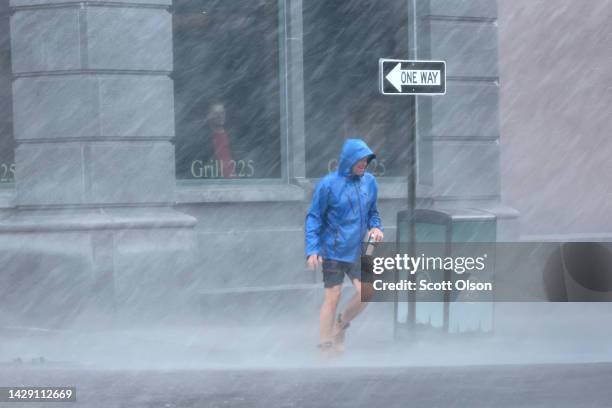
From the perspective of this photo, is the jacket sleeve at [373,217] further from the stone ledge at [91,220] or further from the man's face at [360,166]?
the stone ledge at [91,220]

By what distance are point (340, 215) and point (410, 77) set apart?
1.42 metres

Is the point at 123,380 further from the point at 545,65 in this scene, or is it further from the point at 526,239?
the point at 545,65

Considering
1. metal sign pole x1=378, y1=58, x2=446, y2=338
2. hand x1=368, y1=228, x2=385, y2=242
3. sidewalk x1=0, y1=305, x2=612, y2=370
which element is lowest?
sidewalk x1=0, y1=305, x2=612, y2=370

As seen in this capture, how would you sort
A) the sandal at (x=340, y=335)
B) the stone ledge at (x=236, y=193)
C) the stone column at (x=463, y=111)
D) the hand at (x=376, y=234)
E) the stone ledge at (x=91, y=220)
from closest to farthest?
the hand at (x=376, y=234) → the sandal at (x=340, y=335) → the stone ledge at (x=91, y=220) → the stone ledge at (x=236, y=193) → the stone column at (x=463, y=111)

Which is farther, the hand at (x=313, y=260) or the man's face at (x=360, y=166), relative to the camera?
the man's face at (x=360, y=166)

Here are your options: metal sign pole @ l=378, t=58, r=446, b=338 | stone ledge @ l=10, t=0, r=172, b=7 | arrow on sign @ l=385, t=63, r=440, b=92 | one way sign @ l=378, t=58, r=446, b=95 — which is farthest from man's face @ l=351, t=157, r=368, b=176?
stone ledge @ l=10, t=0, r=172, b=7

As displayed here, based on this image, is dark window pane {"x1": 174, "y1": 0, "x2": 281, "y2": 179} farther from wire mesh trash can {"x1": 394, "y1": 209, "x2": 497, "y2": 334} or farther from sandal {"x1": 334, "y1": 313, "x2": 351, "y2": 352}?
sandal {"x1": 334, "y1": 313, "x2": 351, "y2": 352}

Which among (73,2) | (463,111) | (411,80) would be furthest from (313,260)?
(463,111)

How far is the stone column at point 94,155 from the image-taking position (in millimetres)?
12172

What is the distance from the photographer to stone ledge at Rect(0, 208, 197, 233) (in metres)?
12.1

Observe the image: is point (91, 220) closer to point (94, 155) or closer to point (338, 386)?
point (94, 155)

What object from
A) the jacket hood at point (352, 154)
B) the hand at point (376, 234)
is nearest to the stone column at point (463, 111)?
the hand at point (376, 234)

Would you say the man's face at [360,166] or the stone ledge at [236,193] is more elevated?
the man's face at [360,166]

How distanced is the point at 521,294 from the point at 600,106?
2845 millimetres
